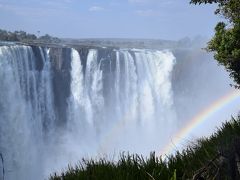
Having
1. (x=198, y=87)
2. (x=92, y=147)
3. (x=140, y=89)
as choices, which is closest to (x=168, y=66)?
(x=140, y=89)

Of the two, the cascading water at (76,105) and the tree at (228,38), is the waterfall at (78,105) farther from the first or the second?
the tree at (228,38)

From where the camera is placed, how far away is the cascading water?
29.3 m

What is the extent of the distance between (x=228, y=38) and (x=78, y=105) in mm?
25151

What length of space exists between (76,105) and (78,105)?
0.74 feet

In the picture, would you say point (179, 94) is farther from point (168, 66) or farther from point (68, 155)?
point (68, 155)

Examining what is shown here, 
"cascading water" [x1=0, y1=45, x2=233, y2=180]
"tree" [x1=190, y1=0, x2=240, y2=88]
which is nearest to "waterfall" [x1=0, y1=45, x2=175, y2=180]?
Result: "cascading water" [x1=0, y1=45, x2=233, y2=180]

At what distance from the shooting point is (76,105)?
34.7 meters

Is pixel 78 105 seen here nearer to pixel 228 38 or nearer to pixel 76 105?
pixel 76 105

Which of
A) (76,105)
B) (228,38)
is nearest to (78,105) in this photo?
(76,105)

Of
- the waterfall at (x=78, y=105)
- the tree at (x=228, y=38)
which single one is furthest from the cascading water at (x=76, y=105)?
the tree at (x=228, y=38)

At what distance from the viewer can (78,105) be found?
1373 inches

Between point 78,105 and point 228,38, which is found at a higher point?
point 78,105

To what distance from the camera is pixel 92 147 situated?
35531 millimetres

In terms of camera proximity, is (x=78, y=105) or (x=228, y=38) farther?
(x=78, y=105)
